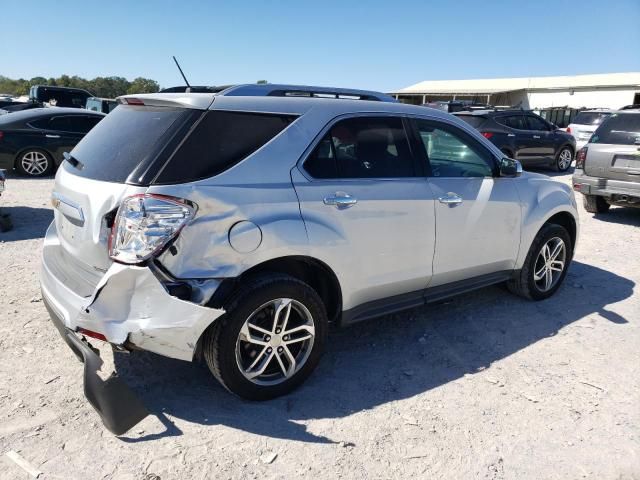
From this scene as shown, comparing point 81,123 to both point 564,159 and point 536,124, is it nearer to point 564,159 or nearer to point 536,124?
point 536,124

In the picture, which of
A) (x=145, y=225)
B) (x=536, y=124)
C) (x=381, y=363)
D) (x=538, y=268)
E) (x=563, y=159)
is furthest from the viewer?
(x=563, y=159)

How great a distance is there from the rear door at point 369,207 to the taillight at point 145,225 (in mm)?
752

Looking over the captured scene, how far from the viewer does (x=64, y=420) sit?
2.90 meters

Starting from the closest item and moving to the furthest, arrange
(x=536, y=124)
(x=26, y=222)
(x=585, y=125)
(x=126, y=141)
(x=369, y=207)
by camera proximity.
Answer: (x=126, y=141)
(x=369, y=207)
(x=26, y=222)
(x=536, y=124)
(x=585, y=125)

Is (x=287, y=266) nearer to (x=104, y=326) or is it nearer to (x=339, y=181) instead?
(x=339, y=181)

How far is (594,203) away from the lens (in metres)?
9.06

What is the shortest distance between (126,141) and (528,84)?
4410 centimetres

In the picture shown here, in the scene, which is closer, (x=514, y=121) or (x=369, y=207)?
(x=369, y=207)

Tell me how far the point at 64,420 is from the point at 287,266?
5.00ft

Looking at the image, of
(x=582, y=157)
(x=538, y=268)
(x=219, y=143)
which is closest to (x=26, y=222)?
(x=219, y=143)

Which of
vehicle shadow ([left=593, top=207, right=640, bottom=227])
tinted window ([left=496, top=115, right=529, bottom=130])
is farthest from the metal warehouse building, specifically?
vehicle shadow ([left=593, top=207, right=640, bottom=227])

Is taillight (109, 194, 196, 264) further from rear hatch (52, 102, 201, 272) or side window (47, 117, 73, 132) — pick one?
side window (47, 117, 73, 132)

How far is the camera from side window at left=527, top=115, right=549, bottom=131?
1392 centimetres

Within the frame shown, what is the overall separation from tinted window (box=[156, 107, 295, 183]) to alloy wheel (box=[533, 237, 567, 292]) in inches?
119
